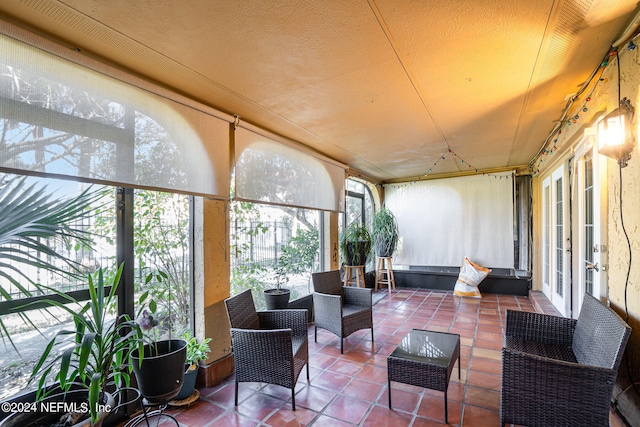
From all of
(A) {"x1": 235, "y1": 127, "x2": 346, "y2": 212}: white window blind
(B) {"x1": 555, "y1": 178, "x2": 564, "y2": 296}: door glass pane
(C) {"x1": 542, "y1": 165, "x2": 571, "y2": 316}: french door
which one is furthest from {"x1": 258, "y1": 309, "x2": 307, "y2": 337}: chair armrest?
(B) {"x1": 555, "y1": 178, "x2": 564, "y2": 296}: door glass pane

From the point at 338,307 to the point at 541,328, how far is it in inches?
68.2

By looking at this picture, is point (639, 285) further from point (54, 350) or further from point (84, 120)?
point (54, 350)

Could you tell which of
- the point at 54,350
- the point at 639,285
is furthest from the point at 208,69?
the point at 639,285

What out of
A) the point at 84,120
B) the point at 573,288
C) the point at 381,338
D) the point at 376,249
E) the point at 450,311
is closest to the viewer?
the point at 84,120

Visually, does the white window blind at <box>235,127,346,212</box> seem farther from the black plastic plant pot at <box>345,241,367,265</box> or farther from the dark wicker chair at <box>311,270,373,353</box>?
the dark wicker chair at <box>311,270,373,353</box>

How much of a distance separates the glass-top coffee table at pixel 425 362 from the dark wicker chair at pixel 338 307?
0.76m

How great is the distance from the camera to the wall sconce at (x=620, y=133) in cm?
170

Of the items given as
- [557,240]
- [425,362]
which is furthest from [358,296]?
[557,240]

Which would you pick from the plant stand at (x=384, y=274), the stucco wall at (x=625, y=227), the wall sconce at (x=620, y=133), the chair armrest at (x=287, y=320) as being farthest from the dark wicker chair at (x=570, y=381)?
the plant stand at (x=384, y=274)

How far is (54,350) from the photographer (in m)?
1.86

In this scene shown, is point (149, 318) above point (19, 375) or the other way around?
above

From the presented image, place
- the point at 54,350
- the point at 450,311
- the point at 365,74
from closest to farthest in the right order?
the point at 54,350 → the point at 365,74 → the point at 450,311

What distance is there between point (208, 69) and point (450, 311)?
4.37 m

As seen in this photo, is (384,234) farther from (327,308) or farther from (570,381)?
(570,381)
